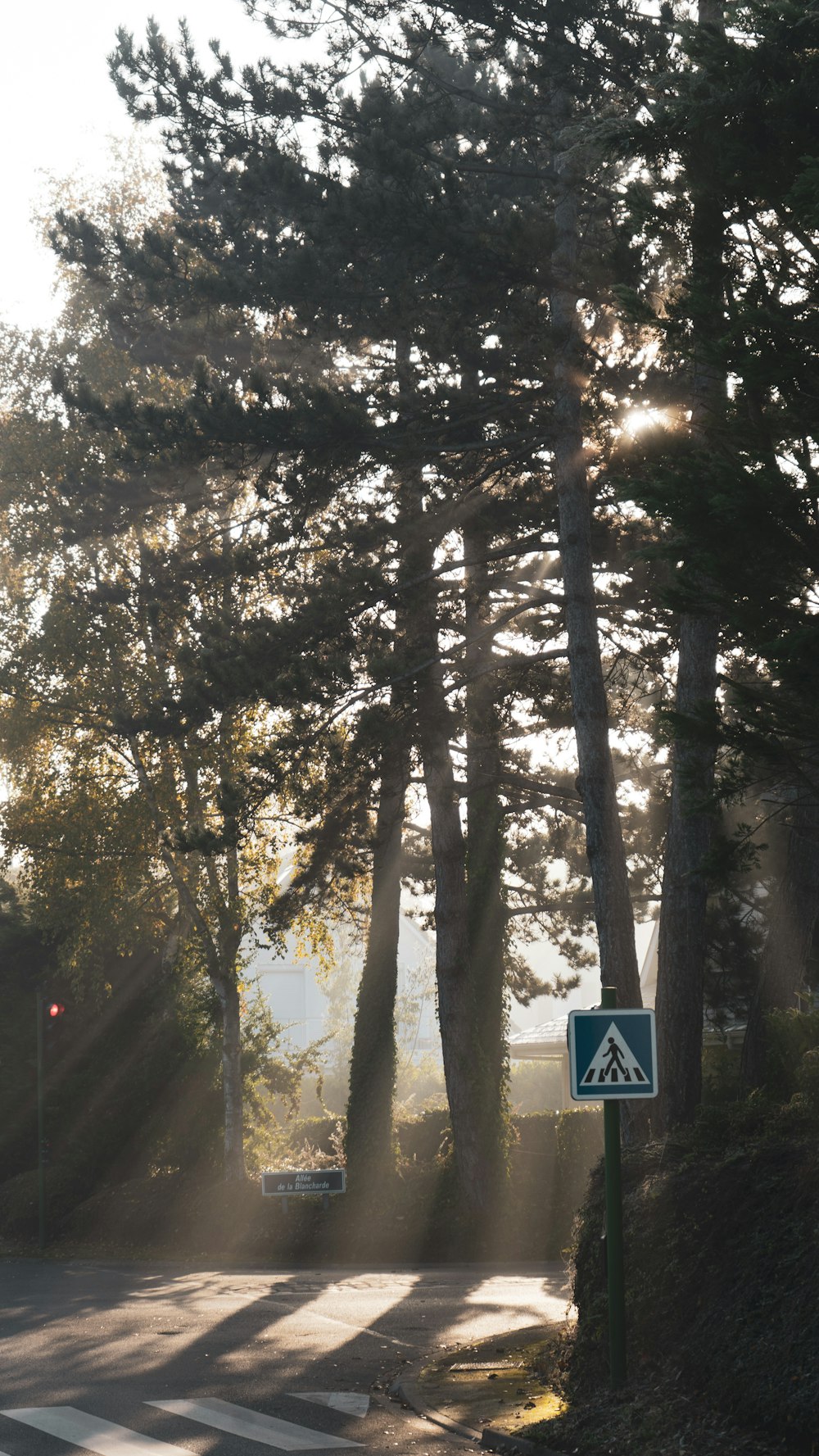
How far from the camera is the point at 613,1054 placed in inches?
367

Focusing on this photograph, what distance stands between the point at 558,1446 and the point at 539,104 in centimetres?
1437

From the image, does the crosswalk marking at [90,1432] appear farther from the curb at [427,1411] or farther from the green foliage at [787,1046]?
the green foliage at [787,1046]

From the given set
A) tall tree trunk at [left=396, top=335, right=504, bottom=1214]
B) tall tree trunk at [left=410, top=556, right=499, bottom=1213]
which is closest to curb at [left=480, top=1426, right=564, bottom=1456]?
tall tree trunk at [left=396, top=335, right=504, bottom=1214]

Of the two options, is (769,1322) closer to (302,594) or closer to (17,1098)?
(302,594)

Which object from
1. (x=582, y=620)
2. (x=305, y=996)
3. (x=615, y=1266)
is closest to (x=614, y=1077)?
(x=615, y=1266)

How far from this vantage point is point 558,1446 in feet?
27.5

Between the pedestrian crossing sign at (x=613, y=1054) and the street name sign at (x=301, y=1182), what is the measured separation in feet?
58.8

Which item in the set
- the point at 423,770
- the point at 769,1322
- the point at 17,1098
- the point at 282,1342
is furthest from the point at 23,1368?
the point at 17,1098

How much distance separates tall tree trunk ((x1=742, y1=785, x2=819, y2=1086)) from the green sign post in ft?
27.6

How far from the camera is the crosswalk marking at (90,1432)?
8.48m

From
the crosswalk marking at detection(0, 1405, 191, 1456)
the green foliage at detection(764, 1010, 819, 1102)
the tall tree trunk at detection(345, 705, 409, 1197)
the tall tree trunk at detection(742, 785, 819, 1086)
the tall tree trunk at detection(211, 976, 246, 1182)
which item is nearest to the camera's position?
the crosswalk marking at detection(0, 1405, 191, 1456)

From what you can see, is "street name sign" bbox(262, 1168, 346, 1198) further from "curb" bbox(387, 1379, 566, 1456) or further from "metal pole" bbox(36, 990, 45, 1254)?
"curb" bbox(387, 1379, 566, 1456)

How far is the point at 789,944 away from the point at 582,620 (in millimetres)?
4462

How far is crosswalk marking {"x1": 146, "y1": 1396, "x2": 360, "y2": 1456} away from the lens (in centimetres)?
899
